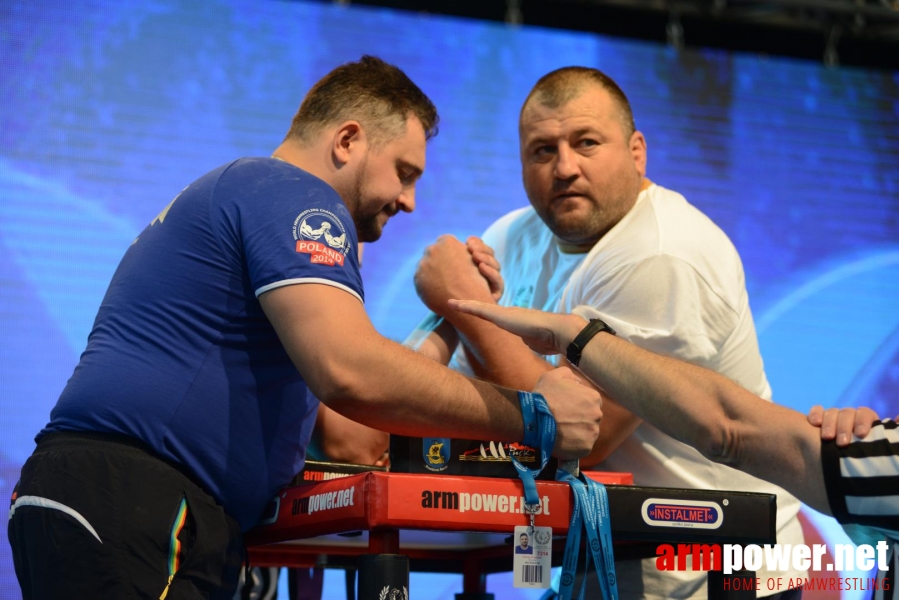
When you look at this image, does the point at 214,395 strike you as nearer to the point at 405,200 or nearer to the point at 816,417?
the point at 405,200

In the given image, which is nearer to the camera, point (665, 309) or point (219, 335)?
point (219, 335)

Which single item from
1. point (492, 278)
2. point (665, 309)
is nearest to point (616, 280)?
point (665, 309)

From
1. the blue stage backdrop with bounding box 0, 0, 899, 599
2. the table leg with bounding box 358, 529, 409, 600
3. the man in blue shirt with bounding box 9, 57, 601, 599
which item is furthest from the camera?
the blue stage backdrop with bounding box 0, 0, 899, 599

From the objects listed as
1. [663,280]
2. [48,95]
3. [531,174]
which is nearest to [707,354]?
[663,280]

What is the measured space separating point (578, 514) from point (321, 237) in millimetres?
592

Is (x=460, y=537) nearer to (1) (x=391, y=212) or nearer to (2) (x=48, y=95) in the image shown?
(1) (x=391, y=212)

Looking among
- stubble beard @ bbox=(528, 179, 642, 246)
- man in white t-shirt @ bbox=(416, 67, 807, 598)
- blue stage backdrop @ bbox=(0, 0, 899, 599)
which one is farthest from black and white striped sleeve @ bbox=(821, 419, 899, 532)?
blue stage backdrop @ bbox=(0, 0, 899, 599)

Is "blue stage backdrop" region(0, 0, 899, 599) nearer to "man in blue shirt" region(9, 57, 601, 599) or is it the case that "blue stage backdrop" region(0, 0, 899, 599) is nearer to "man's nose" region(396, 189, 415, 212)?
"man's nose" region(396, 189, 415, 212)

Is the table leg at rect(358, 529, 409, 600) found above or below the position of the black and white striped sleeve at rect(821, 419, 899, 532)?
below

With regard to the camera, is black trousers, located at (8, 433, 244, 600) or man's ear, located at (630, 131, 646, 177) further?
man's ear, located at (630, 131, 646, 177)

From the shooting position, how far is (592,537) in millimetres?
1461

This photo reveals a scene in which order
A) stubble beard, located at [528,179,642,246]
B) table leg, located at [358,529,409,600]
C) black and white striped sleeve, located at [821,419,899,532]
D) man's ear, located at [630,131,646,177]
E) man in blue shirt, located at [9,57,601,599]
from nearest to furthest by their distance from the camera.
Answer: black and white striped sleeve, located at [821,419,899,532]
table leg, located at [358,529,409,600]
man in blue shirt, located at [9,57,601,599]
stubble beard, located at [528,179,642,246]
man's ear, located at [630,131,646,177]

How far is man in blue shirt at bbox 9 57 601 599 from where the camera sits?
4.77ft

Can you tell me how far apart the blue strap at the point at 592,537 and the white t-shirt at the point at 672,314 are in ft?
1.76
